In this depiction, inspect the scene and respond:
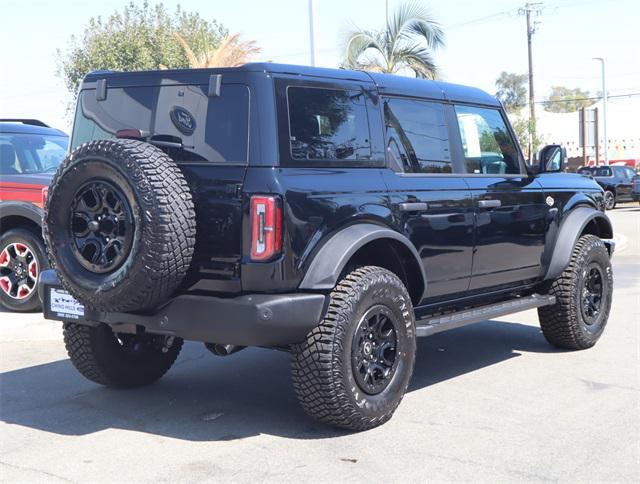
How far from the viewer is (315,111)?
17.1 ft

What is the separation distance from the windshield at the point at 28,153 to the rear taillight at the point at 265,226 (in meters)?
5.59

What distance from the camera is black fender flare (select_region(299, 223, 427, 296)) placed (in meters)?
4.80

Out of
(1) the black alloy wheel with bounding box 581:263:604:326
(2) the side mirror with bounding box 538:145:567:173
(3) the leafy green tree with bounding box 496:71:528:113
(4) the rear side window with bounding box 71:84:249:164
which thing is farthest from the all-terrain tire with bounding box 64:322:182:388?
(3) the leafy green tree with bounding box 496:71:528:113

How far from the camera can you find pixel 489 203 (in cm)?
630

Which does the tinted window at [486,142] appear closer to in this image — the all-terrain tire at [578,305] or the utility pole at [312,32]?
the all-terrain tire at [578,305]

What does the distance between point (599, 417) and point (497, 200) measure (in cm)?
178

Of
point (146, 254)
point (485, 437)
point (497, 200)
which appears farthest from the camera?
point (497, 200)

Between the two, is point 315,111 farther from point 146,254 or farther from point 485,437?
point 485,437

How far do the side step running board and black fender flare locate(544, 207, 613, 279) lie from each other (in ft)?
0.79

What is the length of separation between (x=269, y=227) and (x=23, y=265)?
17.4 ft

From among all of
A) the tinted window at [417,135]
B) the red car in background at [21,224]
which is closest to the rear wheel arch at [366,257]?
the tinted window at [417,135]

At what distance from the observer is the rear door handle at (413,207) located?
18.0ft

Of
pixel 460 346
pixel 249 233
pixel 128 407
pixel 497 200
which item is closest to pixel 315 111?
pixel 249 233

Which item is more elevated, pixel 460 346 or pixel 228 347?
pixel 228 347
